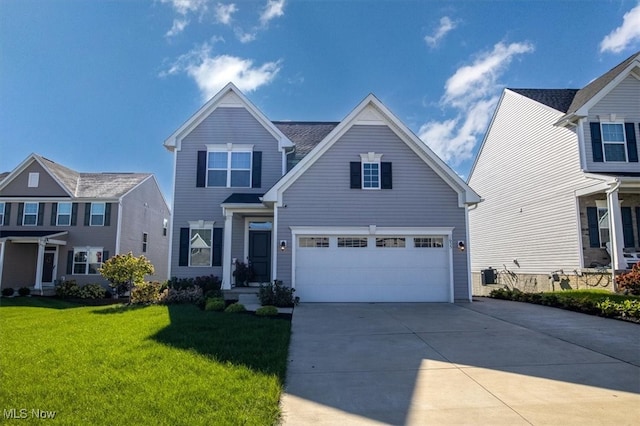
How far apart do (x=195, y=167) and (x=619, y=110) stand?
17232 millimetres

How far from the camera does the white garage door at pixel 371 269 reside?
1255cm

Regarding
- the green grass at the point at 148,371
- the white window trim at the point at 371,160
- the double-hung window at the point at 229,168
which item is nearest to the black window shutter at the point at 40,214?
the double-hung window at the point at 229,168

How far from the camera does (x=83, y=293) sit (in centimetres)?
1823

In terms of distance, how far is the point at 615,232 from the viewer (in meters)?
13.1

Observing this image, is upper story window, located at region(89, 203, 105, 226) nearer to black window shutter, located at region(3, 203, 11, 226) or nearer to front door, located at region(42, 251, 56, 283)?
front door, located at region(42, 251, 56, 283)

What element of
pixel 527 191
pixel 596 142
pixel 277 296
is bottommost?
pixel 277 296

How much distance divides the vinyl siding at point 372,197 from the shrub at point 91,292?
36.6 feet

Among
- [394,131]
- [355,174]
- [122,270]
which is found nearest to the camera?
[355,174]

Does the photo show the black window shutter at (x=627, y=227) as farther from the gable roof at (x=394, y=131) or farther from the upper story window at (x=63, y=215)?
the upper story window at (x=63, y=215)

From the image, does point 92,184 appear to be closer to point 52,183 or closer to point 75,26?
point 52,183

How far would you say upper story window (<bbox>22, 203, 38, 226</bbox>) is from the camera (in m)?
21.0

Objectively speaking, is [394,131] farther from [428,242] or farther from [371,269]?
[371,269]

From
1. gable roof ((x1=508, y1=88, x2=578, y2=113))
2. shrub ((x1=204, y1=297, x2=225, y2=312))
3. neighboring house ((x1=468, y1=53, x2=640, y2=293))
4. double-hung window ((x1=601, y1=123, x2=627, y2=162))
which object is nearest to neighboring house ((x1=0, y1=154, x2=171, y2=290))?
shrub ((x1=204, y1=297, x2=225, y2=312))

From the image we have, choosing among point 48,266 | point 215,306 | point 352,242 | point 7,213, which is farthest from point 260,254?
point 7,213
